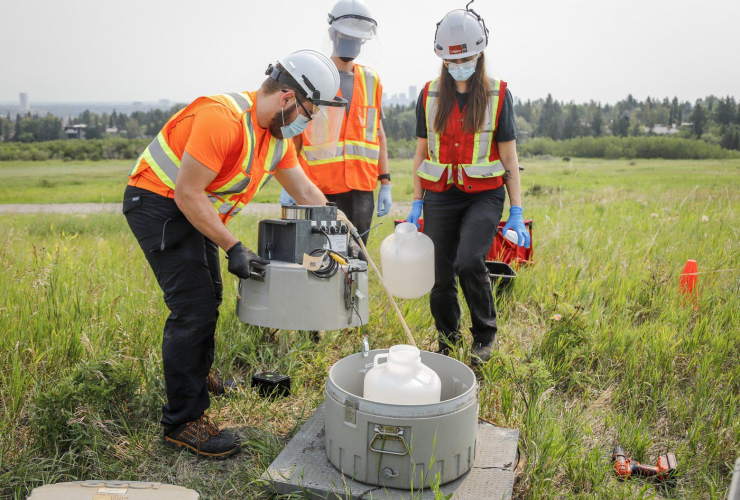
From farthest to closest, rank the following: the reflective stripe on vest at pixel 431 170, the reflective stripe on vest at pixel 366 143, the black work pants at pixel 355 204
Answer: the black work pants at pixel 355 204
the reflective stripe on vest at pixel 366 143
the reflective stripe on vest at pixel 431 170

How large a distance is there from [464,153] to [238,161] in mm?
1440

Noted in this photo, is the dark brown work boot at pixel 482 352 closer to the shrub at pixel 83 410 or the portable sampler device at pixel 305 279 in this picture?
the portable sampler device at pixel 305 279

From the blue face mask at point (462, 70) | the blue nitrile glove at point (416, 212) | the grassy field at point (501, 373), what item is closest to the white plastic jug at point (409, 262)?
the blue nitrile glove at point (416, 212)

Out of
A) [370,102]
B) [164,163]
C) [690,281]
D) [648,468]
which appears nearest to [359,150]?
[370,102]

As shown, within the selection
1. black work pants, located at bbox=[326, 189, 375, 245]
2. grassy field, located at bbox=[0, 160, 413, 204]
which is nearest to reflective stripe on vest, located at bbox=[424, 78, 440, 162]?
black work pants, located at bbox=[326, 189, 375, 245]

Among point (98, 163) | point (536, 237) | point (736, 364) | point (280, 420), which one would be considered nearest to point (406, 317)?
point (280, 420)

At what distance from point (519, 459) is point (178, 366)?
1543 millimetres

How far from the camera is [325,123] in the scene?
108 inches

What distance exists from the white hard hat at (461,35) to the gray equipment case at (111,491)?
258cm

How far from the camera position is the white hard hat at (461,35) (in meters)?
3.21

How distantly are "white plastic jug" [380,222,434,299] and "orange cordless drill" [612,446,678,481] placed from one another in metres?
1.58

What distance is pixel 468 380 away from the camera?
97.7 inches

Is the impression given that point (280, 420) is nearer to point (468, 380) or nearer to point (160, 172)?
point (468, 380)

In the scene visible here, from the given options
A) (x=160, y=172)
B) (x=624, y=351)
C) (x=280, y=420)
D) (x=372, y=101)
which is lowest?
(x=280, y=420)
